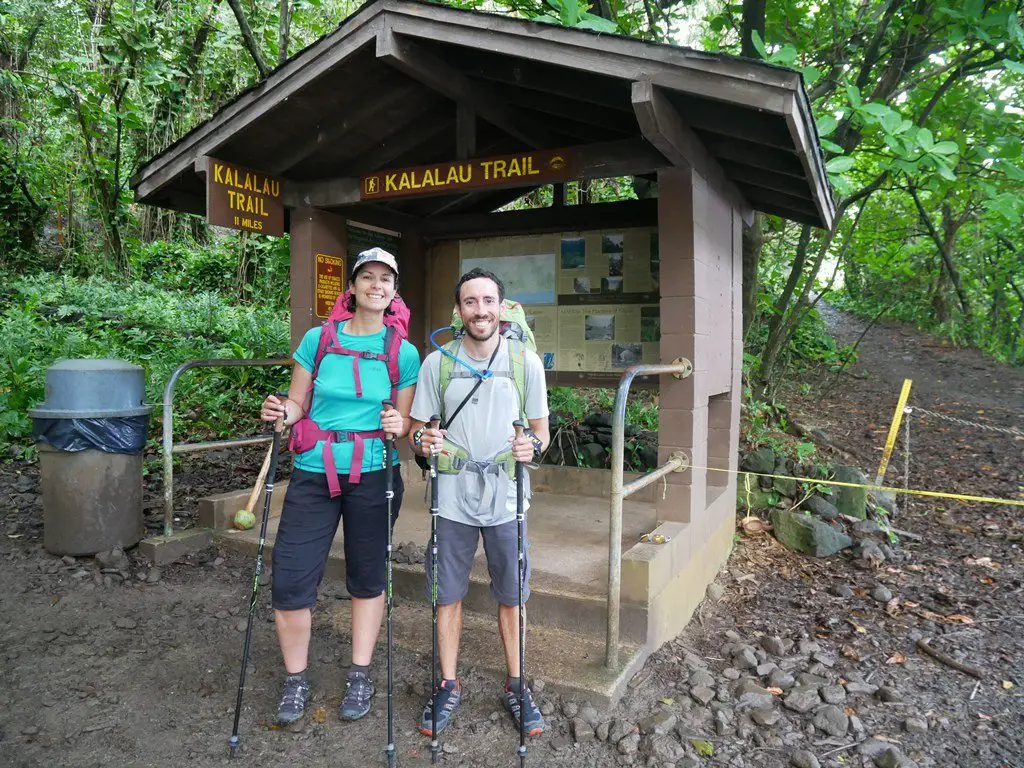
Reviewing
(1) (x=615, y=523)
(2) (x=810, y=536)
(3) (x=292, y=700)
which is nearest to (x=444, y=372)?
(1) (x=615, y=523)

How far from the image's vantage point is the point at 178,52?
37.4 feet

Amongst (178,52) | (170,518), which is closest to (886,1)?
(170,518)

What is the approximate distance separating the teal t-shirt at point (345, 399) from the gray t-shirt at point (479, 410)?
0.21 m

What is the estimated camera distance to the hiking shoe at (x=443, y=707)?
3.06 metres

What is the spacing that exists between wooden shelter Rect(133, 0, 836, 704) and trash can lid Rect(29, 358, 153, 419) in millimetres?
1297

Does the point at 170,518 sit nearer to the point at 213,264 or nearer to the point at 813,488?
the point at 813,488

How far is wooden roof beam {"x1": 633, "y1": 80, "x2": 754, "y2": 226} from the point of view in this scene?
149 inches

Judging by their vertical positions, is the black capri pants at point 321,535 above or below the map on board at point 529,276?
below

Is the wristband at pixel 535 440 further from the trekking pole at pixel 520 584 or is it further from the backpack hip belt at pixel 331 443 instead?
the backpack hip belt at pixel 331 443

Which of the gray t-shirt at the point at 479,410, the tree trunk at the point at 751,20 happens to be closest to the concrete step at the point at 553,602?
the gray t-shirt at the point at 479,410

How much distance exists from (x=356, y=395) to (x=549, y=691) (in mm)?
1678

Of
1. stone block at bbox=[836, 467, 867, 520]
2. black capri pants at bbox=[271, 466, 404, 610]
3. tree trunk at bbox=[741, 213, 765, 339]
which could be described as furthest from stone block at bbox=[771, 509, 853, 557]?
black capri pants at bbox=[271, 466, 404, 610]

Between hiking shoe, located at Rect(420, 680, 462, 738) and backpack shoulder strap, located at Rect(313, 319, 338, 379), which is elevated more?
backpack shoulder strap, located at Rect(313, 319, 338, 379)

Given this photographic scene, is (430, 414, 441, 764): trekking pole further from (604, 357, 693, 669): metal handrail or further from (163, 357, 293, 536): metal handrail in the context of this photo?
(163, 357, 293, 536): metal handrail
